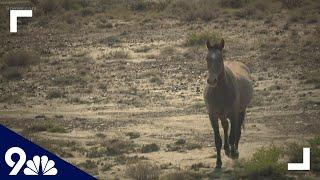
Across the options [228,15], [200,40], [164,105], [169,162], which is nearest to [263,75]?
[164,105]

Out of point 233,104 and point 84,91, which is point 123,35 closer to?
point 84,91

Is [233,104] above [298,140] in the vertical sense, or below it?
above

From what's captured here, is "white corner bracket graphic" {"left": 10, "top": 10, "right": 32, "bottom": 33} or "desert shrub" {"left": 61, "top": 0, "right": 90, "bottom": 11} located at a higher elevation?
"desert shrub" {"left": 61, "top": 0, "right": 90, "bottom": 11}

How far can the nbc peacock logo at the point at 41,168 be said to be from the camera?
14.0 metres

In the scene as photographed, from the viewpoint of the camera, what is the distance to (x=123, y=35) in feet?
110

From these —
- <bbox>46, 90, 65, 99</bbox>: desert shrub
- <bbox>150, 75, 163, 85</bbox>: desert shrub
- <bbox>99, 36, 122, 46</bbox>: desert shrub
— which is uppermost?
<bbox>99, 36, 122, 46</bbox>: desert shrub

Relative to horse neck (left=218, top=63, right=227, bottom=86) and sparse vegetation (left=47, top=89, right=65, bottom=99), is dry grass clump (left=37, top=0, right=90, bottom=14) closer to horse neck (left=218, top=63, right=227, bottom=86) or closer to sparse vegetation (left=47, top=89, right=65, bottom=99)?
sparse vegetation (left=47, top=89, right=65, bottom=99)

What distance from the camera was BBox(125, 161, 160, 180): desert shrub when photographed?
42.8 feet

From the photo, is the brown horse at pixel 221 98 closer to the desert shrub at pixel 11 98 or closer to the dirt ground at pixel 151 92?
the dirt ground at pixel 151 92

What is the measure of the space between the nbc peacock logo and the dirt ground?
1.90ft

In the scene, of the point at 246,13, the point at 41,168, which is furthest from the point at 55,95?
the point at 246,13

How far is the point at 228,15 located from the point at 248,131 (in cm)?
2181

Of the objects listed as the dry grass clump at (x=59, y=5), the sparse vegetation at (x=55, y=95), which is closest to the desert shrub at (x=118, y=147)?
the sparse vegetation at (x=55, y=95)

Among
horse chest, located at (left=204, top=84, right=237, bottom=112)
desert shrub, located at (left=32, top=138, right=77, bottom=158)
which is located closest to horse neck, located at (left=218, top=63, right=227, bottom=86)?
horse chest, located at (left=204, top=84, right=237, bottom=112)
